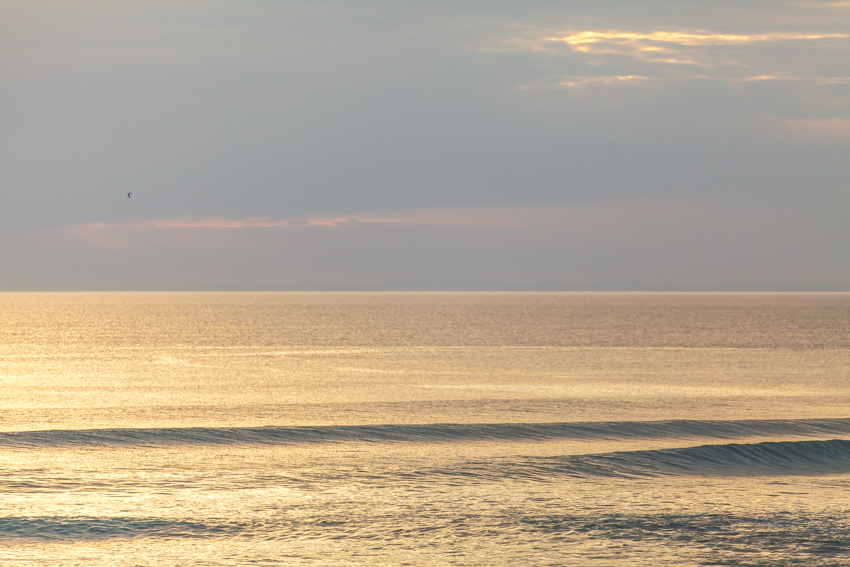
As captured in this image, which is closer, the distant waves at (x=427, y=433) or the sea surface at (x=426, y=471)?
the sea surface at (x=426, y=471)

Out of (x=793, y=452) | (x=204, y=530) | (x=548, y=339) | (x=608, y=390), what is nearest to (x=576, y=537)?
(x=204, y=530)

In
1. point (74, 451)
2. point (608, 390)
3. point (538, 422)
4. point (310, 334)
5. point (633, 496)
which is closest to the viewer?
point (633, 496)

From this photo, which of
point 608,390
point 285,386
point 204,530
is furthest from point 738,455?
point 285,386

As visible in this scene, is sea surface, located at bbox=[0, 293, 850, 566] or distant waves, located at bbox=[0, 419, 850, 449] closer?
sea surface, located at bbox=[0, 293, 850, 566]

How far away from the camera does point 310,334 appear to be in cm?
12938

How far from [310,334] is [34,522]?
113677 millimetres

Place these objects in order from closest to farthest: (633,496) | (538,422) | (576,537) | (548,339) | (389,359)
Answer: (576,537) → (633,496) → (538,422) → (389,359) → (548,339)

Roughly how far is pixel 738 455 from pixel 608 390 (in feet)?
78.1

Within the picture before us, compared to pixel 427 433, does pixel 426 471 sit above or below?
below

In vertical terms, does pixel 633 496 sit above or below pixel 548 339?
below

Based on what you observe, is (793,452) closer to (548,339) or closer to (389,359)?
(389,359)

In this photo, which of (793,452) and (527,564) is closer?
(527,564)

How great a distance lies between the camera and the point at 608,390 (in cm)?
4975

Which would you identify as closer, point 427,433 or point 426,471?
point 426,471
